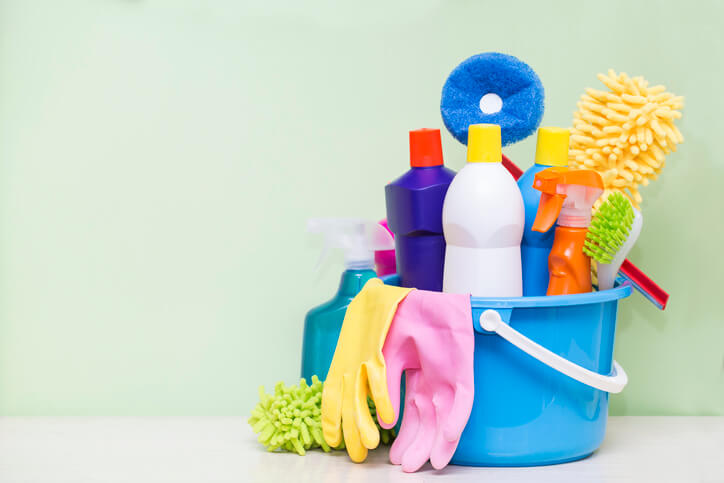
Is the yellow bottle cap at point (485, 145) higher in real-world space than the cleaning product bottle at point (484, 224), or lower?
higher

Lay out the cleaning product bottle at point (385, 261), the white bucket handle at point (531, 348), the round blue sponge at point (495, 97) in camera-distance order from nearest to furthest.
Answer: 1. the white bucket handle at point (531, 348)
2. the round blue sponge at point (495, 97)
3. the cleaning product bottle at point (385, 261)

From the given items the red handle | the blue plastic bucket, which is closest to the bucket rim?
the blue plastic bucket

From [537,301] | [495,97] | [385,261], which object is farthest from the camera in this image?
[385,261]

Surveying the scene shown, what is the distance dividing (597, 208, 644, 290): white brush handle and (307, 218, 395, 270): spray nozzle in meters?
0.24

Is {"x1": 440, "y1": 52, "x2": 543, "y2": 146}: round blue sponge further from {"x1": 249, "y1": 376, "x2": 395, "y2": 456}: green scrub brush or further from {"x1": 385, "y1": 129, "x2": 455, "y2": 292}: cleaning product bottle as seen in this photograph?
{"x1": 249, "y1": 376, "x2": 395, "y2": 456}: green scrub brush

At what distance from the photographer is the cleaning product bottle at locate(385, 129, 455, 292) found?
2.54 feet

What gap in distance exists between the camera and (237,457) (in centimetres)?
79

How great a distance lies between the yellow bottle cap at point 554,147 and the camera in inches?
30.9

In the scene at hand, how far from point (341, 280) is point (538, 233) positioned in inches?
9.2

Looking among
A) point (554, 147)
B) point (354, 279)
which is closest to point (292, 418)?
point (354, 279)

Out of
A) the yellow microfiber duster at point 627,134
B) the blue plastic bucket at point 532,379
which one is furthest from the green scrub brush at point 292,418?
the yellow microfiber duster at point 627,134

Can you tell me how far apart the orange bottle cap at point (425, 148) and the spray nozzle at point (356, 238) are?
0.12m

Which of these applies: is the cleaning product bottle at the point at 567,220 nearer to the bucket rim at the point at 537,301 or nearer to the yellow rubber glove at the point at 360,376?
the bucket rim at the point at 537,301

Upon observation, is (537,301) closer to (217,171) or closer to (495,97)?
(495,97)
